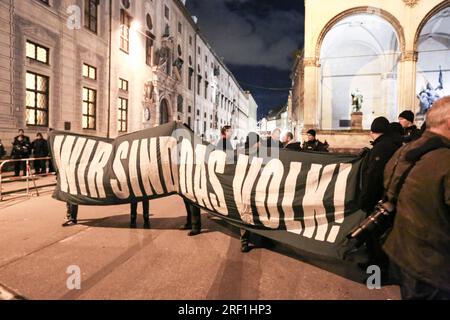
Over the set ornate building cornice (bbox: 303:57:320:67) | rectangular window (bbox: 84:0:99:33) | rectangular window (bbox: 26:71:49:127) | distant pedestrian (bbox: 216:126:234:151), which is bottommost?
distant pedestrian (bbox: 216:126:234:151)

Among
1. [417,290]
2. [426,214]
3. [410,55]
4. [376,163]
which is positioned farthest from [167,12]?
[417,290]

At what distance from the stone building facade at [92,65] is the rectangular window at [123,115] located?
0.07 metres

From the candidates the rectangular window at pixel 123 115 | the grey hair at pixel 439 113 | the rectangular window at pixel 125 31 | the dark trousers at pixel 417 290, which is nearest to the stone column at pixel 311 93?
the rectangular window at pixel 125 31

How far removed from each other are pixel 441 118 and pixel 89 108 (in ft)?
64.5

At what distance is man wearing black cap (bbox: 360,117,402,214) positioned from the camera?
12.1 feet

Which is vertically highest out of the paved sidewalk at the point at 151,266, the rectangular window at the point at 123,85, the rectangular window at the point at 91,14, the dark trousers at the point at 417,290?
the rectangular window at the point at 91,14

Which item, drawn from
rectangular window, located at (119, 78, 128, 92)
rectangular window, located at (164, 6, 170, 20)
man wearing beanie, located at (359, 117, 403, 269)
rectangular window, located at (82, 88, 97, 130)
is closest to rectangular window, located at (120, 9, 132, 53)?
rectangular window, located at (119, 78, 128, 92)

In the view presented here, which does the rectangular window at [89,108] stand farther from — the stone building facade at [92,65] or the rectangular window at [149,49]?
the rectangular window at [149,49]

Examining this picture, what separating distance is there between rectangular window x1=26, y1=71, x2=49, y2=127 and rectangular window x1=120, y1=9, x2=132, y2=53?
28.1 feet

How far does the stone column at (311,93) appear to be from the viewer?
25.7m

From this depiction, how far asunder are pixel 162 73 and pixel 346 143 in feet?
56.3

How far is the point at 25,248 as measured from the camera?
200 inches

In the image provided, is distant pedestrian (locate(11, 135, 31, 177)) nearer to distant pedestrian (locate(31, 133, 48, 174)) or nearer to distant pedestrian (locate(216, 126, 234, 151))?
distant pedestrian (locate(31, 133, 48, 174))
